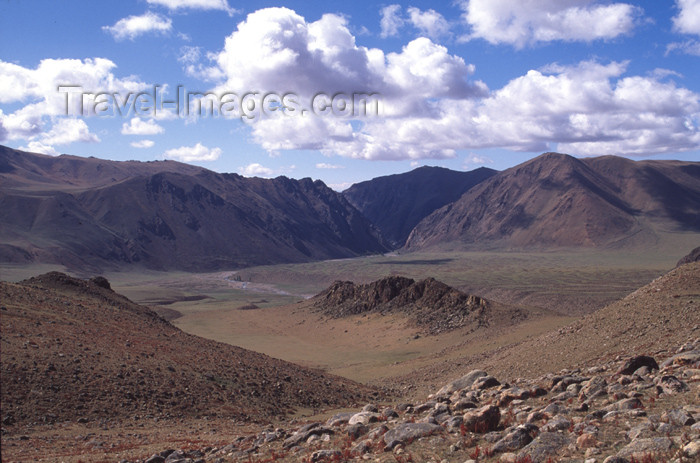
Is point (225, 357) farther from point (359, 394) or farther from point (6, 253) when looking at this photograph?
point (6, 253)

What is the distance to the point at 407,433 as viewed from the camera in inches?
436

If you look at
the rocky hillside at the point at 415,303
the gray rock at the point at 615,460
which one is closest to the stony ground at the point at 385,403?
the gray rock at the point at 615,460

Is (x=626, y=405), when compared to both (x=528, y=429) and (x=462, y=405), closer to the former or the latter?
(x=528, y=429)

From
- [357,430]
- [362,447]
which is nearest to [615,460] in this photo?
[362,447]

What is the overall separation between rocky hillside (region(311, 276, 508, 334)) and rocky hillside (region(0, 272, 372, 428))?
23.9m

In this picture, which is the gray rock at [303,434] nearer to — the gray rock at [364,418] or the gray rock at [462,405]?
the gray rock at [364,418]

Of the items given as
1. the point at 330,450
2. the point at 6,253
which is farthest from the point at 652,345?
the point at 6,253

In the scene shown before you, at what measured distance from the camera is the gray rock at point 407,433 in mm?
10859

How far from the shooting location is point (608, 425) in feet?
33.2

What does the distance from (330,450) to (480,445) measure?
278 cm

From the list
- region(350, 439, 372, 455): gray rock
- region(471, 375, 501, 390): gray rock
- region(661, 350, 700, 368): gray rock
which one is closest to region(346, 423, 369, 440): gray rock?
region(350, 439, 372, 455): gray rock

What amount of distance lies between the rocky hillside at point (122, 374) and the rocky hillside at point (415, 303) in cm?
2388

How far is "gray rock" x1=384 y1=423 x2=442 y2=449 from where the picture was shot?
10859 millimetres

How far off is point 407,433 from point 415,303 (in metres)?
48.4
